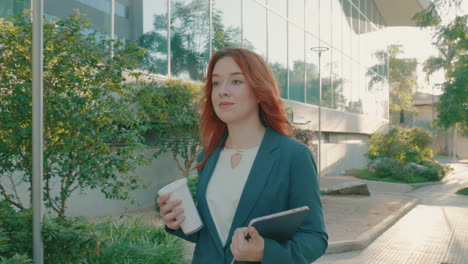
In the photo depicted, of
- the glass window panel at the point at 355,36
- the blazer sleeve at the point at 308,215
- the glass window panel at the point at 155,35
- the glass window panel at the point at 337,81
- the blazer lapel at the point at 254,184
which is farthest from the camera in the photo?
the glass window panel at the point at 355,36

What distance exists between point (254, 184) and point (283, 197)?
0.12m

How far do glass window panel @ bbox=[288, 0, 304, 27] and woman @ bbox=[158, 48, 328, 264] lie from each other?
17399mm

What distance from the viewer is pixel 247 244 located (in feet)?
4.79

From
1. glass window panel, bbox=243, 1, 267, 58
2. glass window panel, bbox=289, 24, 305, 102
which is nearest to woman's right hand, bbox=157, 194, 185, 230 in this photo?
glass window panel, bbox=243, 1, 267, 58

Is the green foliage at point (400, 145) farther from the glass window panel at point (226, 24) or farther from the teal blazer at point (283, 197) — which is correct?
the teal blazer at point (283, 197)

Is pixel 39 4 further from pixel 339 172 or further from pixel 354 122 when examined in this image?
pixel 354 122

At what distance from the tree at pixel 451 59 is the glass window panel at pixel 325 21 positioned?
5597 millimetres

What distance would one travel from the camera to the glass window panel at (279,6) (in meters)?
17.0

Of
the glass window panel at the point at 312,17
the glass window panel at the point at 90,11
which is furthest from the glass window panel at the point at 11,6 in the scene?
the glass window panel at the point at 312,17

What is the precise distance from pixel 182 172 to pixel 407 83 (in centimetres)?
4070

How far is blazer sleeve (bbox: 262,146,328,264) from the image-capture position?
1575mm

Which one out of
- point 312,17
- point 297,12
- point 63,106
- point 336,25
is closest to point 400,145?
point 336,25

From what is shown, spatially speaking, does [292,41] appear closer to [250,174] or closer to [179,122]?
[179,122]

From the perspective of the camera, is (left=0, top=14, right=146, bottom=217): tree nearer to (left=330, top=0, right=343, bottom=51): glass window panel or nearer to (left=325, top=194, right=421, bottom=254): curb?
(left=325, top=194, right=421, bottom=254): curb
